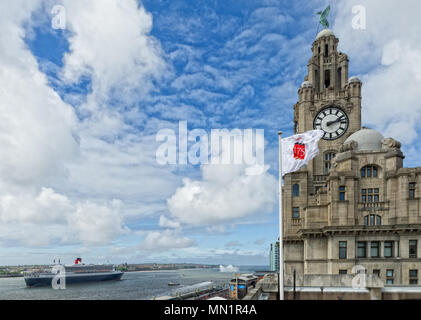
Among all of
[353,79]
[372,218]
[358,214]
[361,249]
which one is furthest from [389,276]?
[353,79]

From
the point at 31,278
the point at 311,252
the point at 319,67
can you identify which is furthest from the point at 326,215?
the point at 31,278

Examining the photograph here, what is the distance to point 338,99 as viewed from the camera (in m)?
57.1

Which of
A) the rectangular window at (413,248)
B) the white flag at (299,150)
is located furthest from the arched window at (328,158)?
the white flag at (299,150)

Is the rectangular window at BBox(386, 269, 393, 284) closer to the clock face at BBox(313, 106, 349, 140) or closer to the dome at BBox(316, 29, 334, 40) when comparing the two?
the clock face at BBox(313, 106, 349, 140)

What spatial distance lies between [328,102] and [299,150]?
4165 cm

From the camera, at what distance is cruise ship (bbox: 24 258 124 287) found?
150 meters

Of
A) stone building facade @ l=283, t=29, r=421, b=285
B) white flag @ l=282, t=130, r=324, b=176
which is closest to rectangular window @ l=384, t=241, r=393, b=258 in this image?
stone building facade @ l=283, t=29, r=421, b=285

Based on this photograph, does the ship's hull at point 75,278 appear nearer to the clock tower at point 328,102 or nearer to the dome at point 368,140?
the clock tower at point 328,102

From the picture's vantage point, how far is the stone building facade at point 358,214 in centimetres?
4147

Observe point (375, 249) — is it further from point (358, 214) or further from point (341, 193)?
point (341, 193)

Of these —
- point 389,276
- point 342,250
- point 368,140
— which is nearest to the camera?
point 389,276

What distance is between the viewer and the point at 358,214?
44156 millimetres
